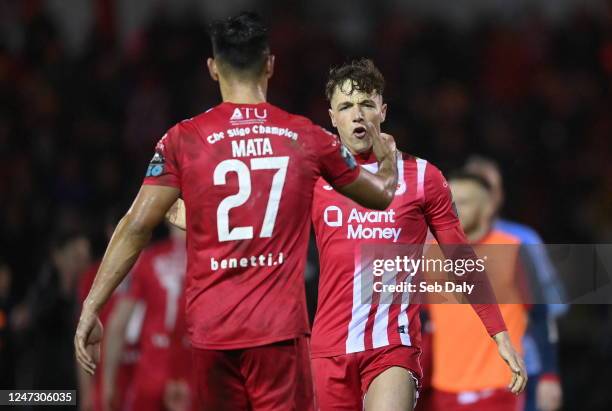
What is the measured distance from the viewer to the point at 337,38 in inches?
620

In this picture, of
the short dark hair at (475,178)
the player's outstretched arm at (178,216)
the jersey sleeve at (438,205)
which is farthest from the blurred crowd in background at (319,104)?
the jersey sleeve at (438,205)

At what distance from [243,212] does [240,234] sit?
0.09 meters

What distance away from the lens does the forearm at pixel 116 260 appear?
546 centimetres

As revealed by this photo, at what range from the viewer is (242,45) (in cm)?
551

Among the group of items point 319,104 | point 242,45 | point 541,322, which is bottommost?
point 541,322

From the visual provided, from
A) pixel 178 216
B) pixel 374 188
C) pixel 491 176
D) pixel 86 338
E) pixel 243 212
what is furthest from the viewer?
pixel 491 176

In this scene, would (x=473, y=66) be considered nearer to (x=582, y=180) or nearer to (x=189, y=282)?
(x=582, y=180)

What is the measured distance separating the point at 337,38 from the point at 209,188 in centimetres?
1060

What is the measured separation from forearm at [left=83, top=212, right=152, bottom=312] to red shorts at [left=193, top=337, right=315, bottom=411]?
46cm

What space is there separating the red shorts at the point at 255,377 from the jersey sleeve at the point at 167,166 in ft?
2.43

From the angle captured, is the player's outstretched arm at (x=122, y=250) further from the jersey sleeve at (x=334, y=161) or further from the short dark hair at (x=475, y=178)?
the short dark hair at (x=475, y=178)

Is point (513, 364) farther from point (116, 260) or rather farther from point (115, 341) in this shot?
point (115, 341)

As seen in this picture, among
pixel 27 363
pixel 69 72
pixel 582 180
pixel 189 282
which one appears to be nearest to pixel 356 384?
pixel 189 282

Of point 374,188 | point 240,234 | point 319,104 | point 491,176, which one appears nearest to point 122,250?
point 240,234
